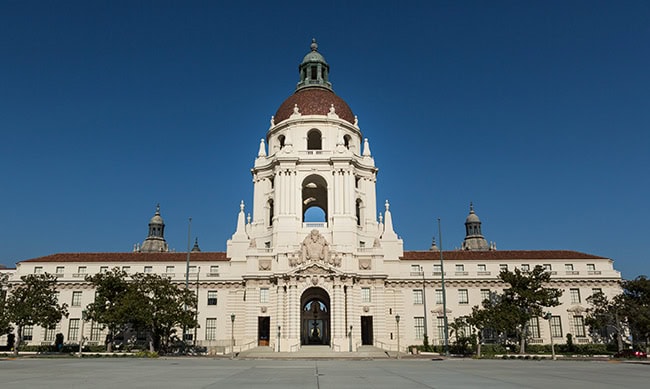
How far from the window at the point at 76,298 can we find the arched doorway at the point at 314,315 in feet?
102

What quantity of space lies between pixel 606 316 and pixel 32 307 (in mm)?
69131

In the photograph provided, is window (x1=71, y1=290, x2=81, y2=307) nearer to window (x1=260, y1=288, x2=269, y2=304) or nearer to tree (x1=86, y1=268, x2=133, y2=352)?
tree (x1=86, y1=268, x2=133, y2=352)

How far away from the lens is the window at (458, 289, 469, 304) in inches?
2864

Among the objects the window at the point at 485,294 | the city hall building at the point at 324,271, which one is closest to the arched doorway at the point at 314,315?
the city hall building at the point at 324,271

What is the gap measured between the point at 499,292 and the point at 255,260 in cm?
3428

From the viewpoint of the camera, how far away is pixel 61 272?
74312 millimetres

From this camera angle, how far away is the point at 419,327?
71.7 meters

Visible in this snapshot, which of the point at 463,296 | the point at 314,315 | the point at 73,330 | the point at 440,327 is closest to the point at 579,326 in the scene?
the point at 463,296

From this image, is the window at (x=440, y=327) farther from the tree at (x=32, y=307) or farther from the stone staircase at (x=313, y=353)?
the tree at (x=32, y=307)

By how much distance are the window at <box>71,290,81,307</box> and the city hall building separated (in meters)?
0.14

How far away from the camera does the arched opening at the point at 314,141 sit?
8238cm

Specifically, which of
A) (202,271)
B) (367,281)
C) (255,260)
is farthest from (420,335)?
(202,271)

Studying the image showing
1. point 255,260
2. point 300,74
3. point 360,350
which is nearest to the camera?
point 360,350

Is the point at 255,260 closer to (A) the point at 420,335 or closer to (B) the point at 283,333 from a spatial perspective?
(B) the point at 283,333
